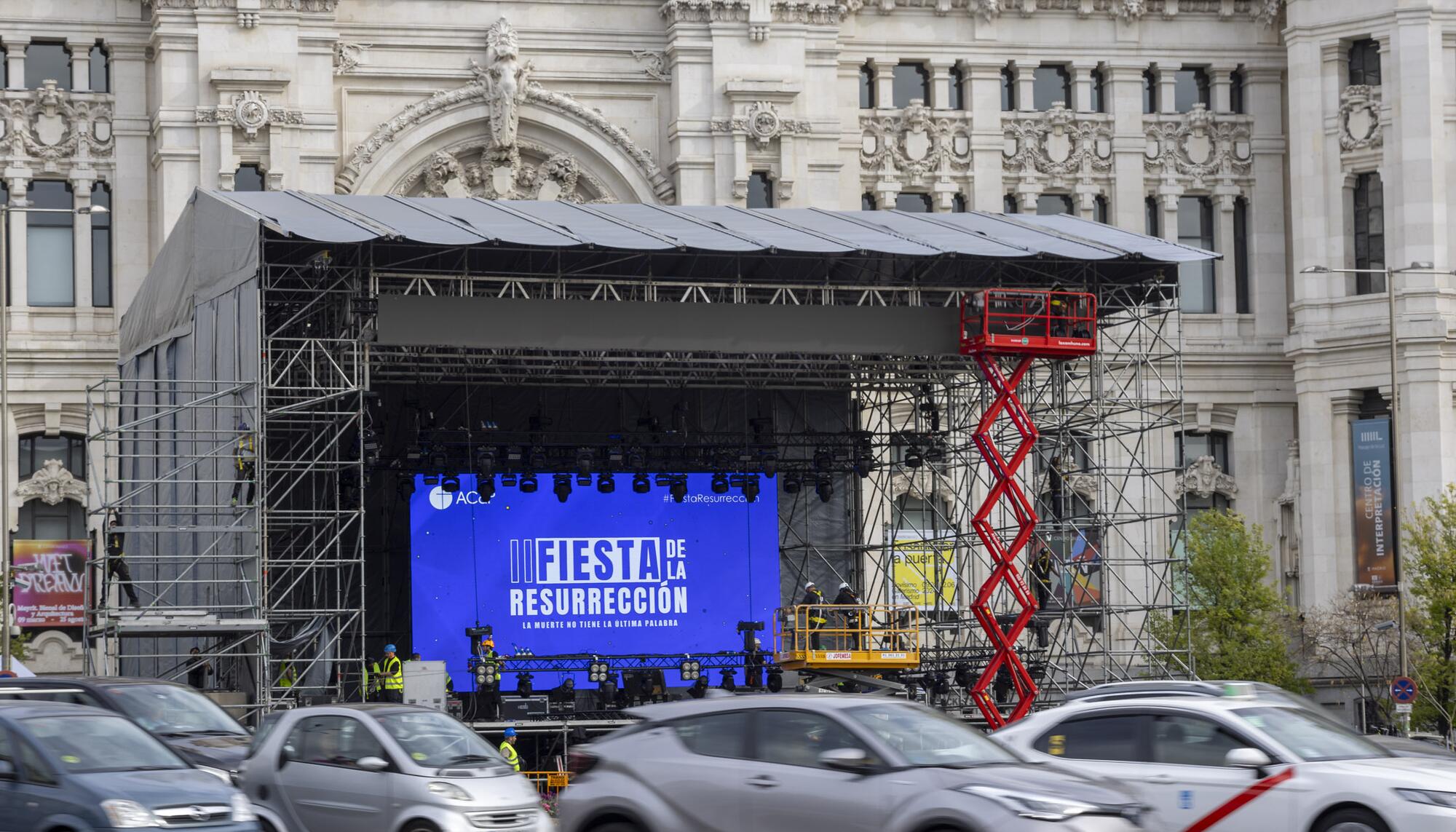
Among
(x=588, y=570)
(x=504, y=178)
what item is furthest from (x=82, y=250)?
(x=588, y=570)

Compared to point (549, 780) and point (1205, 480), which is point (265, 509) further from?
point (1205, 480)

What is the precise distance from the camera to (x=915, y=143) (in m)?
54.9

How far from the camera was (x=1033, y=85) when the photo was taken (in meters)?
55.8

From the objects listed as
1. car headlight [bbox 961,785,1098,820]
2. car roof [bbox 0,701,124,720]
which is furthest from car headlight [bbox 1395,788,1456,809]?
car roof [bbox 0,701,124,720]

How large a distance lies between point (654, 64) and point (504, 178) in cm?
425

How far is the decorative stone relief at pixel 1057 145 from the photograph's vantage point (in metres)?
55.6

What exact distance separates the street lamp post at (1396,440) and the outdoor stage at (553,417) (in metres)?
4.80

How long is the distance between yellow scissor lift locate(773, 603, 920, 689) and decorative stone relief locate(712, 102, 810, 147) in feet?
37.9

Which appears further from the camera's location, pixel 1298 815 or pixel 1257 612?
pixel 1257 612

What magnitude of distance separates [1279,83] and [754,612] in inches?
864

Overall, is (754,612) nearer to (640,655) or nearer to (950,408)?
(640,655)

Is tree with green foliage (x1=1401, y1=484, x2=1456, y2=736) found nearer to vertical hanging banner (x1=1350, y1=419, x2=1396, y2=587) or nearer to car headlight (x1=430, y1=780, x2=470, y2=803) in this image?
vertical hanging banner (x1=1350, y1=419, x2=1396, y2=587)

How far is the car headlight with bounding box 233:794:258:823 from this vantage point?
16562 millimetres

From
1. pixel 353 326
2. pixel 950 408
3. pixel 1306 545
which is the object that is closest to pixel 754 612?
pixel 950 408
